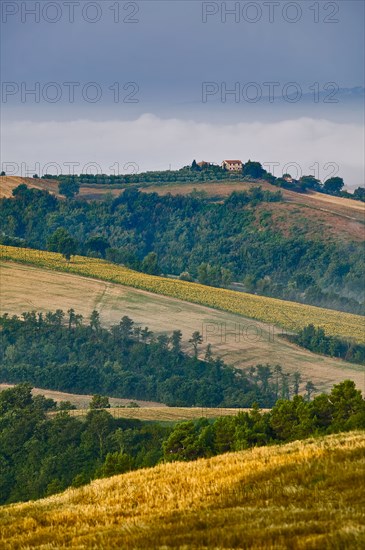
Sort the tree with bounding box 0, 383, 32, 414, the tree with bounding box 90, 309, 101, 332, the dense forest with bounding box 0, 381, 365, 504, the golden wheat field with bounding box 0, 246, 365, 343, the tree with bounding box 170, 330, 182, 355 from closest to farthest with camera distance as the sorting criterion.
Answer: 1. the dense forest with bounding box 0, 381, 365, 504
2. the tree with bounding box 0, 383, 32, 414
3. the tree with bounding box 170, 330, 182, 355
4. the tree with bounding box 90, 309, 101, 332
5. the golden wheat field with bounding box 0, 246, 365, 343

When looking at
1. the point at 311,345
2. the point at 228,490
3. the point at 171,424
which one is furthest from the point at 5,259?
the point at 228,490

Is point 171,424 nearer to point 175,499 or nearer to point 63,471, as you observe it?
point 63,471

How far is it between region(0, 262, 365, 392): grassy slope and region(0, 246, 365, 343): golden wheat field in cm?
374

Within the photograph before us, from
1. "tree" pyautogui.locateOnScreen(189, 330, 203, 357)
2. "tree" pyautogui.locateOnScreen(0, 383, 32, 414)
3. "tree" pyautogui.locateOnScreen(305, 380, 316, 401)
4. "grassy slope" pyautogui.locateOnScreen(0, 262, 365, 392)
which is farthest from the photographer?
"tree" pyautogui.locateOnScreen(189, 330, 203, 357)

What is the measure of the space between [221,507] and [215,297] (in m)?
152

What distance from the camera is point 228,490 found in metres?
27.4

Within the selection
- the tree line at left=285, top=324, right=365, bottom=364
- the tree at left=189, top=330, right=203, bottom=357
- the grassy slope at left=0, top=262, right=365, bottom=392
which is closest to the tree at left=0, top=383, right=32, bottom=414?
the grassy slope at left=0, top=262, right=365, bottom=392

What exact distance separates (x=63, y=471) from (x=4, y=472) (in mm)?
6183

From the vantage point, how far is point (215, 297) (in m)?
177

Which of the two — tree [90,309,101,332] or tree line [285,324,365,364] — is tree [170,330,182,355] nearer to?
tree [90,309,101,332]

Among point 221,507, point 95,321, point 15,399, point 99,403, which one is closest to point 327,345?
point 95,321

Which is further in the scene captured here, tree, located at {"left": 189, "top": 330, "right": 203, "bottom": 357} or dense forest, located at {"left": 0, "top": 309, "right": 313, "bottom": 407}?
tree, located at {"left": 189, "top": 330, "right": 203, "bottom": 357}

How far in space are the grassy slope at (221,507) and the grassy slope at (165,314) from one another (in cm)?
10237

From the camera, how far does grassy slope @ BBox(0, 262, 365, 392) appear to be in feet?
463
